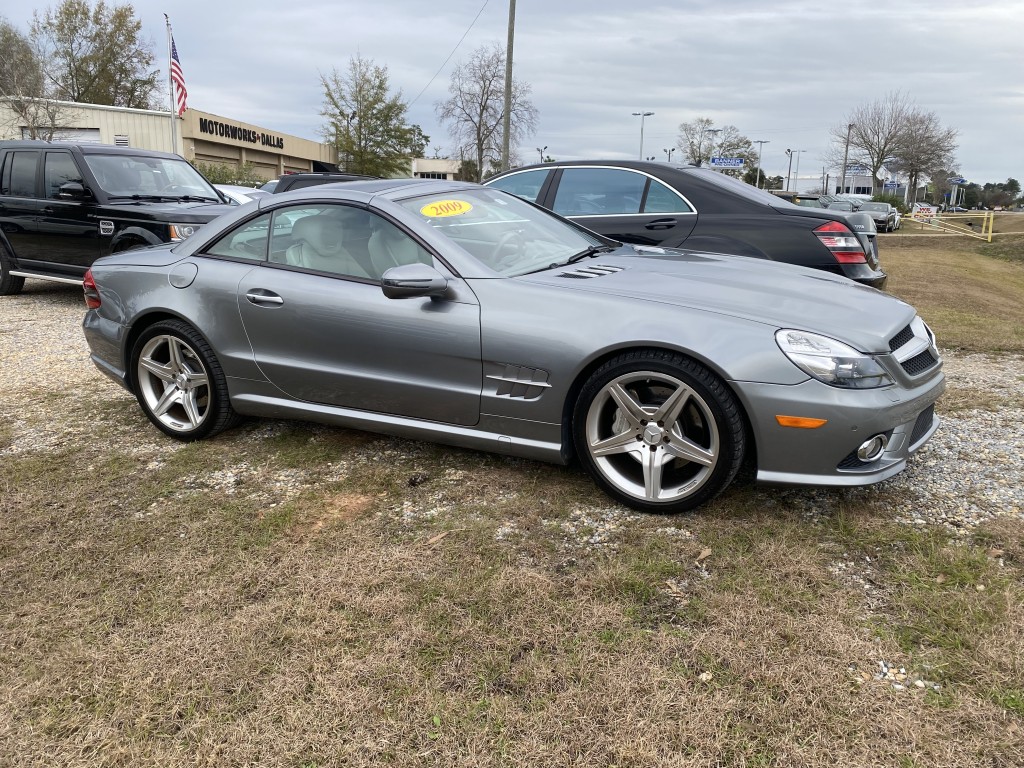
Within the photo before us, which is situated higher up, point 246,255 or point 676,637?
point 246,255

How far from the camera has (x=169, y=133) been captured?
124 ft

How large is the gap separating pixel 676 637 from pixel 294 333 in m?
2.37

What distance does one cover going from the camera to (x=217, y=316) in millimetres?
3963

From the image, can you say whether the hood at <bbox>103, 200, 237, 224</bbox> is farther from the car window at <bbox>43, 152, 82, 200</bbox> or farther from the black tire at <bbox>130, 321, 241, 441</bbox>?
the black tire at <bbox>130, 321, 241, 441</bbox>

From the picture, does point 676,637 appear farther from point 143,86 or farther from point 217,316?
point 143,86

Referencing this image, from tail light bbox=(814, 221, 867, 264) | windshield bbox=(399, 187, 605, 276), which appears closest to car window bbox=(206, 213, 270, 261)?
windshield bbox=(399, 187, 605, 276)

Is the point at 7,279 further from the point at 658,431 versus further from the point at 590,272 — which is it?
the point at 658,431

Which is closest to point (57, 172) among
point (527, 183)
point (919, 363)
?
point (527, 183)

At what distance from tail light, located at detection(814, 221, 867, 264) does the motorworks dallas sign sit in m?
41.1

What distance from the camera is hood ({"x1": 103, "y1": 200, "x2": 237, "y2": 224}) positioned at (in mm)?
7852

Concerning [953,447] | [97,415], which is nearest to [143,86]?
[97,415]

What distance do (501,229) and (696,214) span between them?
2319 mm

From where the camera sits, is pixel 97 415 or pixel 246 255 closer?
pixel 246 255

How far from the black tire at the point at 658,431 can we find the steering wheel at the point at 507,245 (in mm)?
843
